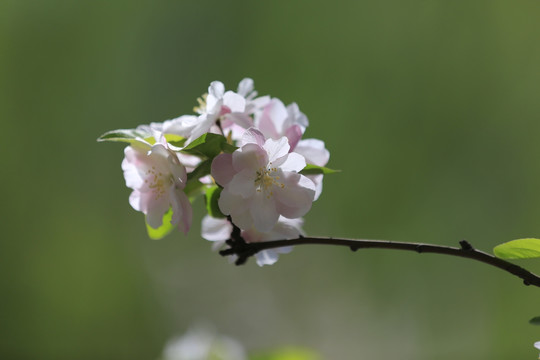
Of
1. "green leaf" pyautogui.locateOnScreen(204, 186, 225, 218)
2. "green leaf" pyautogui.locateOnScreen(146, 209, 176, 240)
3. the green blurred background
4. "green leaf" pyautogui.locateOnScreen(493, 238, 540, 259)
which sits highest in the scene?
the green blurred background

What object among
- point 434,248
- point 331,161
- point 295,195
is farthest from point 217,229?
point 331,161

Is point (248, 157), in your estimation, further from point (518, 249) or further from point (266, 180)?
point (518, 249)

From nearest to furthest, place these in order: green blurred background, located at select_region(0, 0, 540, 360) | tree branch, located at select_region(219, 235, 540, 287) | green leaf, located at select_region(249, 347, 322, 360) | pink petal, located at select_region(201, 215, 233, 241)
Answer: tree branch, located at select_region(219, 235, 540, 287) → pink petal, located at select_region(201, 215, 233, 241) → green leaf, located at select_region(249, 347, 322, 360) → green blurred background, located at select_region(0, 0, 540, 360)

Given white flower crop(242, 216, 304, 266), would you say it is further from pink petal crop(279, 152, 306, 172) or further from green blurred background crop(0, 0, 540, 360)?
green blurred background crop(0, 0, 540, 360)

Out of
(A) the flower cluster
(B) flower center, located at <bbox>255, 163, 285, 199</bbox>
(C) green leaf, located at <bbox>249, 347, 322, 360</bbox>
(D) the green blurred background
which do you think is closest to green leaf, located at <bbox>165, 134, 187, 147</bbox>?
(A) the flower cluster

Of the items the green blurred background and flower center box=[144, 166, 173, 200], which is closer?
flower center box=[144, 166, 173, 200]

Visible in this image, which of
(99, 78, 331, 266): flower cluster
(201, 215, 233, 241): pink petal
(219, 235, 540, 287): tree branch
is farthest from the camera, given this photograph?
(201, 215, 233, 241): pink petal

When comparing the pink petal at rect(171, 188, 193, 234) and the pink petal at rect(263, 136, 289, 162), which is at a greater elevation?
the pink petal at rect(263, 136, 289, 162)

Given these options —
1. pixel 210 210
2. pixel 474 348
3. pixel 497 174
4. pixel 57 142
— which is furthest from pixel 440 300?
pixel 210 210
